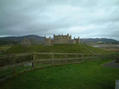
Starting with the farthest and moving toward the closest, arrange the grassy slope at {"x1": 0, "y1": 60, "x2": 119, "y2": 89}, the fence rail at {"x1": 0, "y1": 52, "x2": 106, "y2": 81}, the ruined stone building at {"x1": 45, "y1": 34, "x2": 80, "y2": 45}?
the ruined stone building at {"x1": 45, "y1": 34, "x2": 80, "y2": 45} → the fence rail at {"x1": 0, "y1": 52, "x2": 106, "y2": 81} → the grassy slope at {"x1": 0, "y1": 60, "x2": 119, "y2": 89}

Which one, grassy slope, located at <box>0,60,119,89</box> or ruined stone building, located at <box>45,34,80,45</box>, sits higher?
ruined stone building, located at <box>45,34,80,45</box>

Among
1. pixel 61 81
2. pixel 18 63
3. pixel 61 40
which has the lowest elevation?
pixel 61 81

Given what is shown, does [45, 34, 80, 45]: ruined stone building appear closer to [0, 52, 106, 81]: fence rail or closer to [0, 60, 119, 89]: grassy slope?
[0, 52, 106, 81]: fence rail

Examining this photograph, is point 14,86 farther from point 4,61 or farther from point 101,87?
point 101,87

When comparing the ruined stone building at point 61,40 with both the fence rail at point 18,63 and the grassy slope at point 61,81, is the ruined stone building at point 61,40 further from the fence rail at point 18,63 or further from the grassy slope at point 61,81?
the grassy slope at point 61,81

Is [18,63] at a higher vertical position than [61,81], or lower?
higher

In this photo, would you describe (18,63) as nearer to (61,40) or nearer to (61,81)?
(61,81)

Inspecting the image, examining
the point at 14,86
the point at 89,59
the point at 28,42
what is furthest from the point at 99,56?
the point at 28,42

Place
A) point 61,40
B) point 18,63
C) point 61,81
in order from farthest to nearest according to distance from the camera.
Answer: point 61,40
point 18,63
point 61,81

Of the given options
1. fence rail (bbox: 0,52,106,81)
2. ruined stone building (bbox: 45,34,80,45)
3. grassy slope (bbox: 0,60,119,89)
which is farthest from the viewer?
ruined stone building (bbox: 45,34,80,45)

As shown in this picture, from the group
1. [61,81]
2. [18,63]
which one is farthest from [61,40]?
[61,81]

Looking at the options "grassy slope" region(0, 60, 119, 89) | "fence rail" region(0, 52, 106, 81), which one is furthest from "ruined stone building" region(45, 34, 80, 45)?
"grassy slope" region(0, 60, 119, 89)

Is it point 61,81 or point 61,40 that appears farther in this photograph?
point 61,40

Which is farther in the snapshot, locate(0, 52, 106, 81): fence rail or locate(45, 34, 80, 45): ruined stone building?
locate(45, 34, 80, 45): ruined stone building
